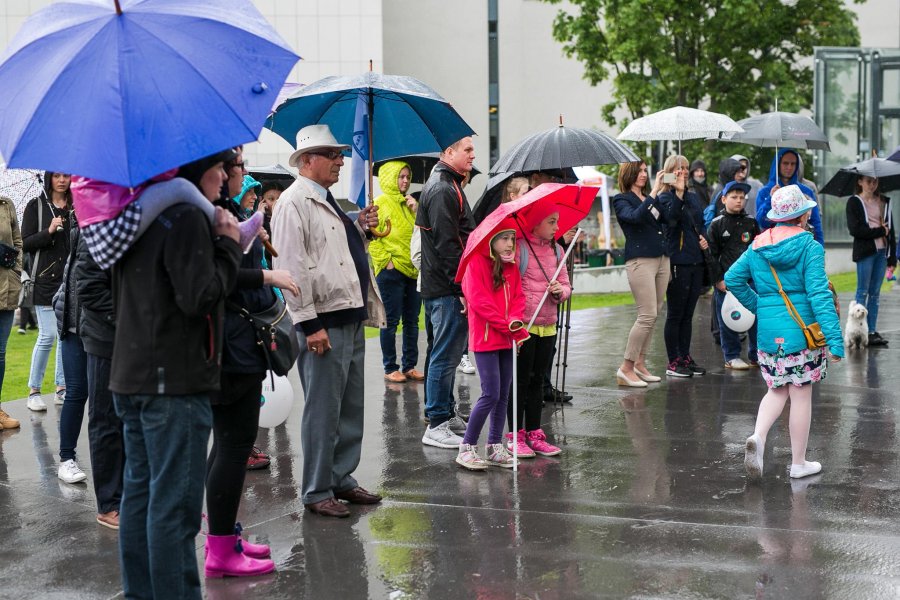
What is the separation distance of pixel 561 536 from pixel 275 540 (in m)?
1.46

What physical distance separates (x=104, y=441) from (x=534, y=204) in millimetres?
3021

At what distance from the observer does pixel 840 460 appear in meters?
7.01

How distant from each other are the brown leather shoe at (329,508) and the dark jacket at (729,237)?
5846 millimetres

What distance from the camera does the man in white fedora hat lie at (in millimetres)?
5652

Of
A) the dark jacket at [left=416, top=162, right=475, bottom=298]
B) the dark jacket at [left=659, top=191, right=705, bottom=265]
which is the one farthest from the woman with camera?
the dark jacket at [left=416, top=162, right=475, bottom=298]

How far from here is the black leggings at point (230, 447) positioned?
4.71 metres

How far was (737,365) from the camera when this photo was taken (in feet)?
35.0

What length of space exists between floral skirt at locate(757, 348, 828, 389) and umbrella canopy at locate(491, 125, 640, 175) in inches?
80.5

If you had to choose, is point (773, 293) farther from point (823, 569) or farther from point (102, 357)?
point (102, 357)

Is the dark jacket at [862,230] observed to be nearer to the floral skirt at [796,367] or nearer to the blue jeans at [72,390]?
the floral skirt at [796,367]

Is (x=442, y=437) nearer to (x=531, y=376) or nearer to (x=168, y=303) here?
(x=531, y=376)

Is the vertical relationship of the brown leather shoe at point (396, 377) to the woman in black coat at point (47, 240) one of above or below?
below

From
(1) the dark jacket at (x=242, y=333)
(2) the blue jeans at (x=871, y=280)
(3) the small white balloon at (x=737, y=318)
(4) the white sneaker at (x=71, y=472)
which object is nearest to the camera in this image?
(1) the dark jacket at (x=242, y=333)

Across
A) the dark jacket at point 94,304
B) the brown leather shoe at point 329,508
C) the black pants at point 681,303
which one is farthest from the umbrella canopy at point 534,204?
the black pants at point 681,303
